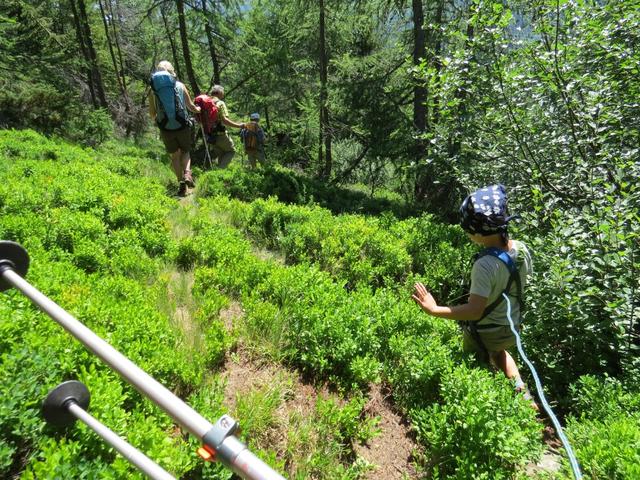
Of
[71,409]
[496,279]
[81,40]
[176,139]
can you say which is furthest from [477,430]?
[81,40]

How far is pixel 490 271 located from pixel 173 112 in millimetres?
6504

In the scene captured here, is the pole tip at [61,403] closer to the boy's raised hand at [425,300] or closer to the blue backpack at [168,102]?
the boy's raised hand at [425,300]

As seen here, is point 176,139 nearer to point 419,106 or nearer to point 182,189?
point 182,189

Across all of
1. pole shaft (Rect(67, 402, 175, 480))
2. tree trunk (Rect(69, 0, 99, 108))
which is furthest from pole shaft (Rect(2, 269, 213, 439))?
tree trunk (Rect(69, 0, 99, 108))

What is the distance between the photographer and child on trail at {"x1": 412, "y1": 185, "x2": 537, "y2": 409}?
3.15m

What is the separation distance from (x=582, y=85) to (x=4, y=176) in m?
8.71

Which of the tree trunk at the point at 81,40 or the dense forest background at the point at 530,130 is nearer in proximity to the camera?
the dense forest background at the point at 530,130

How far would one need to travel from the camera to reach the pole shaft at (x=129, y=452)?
4.88ft

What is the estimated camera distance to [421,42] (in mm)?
9969

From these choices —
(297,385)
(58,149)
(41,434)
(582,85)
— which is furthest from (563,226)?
(58,149)

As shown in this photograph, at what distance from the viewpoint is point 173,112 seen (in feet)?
23.9

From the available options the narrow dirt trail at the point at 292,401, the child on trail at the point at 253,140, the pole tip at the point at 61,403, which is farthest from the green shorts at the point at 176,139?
the pole tip at the point at 61,403

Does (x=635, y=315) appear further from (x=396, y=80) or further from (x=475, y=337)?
(x=396, y=80)

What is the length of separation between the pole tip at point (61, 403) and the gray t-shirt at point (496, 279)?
113 inches
